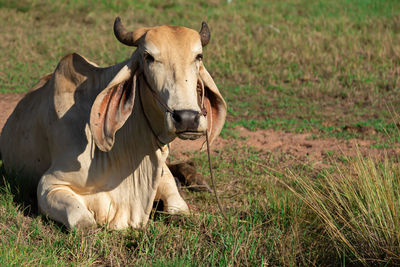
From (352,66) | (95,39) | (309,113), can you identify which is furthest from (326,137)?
(95,39)

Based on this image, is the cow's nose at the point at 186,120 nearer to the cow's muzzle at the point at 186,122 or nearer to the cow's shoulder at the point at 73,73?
the cow's muzzle at the point at 186,122

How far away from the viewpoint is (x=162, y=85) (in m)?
3.62

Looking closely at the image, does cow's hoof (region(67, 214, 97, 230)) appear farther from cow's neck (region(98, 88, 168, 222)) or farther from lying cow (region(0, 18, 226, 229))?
cow's neck (region(98, 88, 168, 222))

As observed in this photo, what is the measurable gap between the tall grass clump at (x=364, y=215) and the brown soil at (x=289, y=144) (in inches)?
79.1

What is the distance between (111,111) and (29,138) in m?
1.12

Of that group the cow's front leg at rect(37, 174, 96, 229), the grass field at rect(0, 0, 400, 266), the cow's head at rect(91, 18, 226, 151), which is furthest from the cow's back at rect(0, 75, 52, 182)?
the cow's head at rect(91, 18, 226, 151)

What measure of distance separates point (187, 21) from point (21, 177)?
7.50 m

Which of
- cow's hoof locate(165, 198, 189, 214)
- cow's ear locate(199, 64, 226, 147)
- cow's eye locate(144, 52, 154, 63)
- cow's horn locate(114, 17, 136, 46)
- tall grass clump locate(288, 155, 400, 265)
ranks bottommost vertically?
cow's hoof locate(165, 198, 189, 214)

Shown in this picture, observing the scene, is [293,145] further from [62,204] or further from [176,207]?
[62,204]

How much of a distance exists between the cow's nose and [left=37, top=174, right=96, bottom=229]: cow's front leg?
937mm

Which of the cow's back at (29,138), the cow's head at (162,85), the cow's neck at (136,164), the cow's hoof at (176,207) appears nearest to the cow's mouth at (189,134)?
the cow's head at (162,85)

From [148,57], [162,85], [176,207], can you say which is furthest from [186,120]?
[176,207]

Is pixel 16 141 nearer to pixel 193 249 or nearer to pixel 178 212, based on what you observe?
pixel 178 212

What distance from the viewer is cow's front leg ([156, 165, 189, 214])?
4301 millimetres
